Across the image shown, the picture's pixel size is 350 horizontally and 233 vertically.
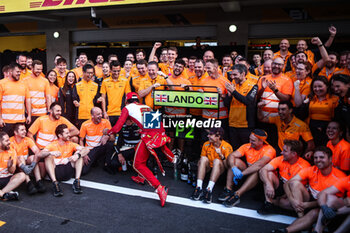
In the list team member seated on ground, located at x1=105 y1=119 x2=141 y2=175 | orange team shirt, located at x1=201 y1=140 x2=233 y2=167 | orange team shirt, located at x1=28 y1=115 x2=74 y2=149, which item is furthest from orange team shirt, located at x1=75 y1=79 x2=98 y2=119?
orange team shirt, located at x1=201 y1=140 x2=233 y2=167

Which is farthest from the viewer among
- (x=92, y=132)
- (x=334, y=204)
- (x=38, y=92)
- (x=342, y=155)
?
(x=38, y=92)

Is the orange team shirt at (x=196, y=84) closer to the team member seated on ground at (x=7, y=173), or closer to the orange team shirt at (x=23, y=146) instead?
the orange team shirt at (x=23, y=146)

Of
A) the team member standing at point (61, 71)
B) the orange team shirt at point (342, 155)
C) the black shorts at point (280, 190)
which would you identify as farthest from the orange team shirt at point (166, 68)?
the orange team shirt at point (342, 155)

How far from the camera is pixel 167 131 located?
5.29m

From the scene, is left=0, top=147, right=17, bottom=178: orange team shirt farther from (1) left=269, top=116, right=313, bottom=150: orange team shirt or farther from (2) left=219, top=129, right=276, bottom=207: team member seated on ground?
(1) left=269, top=116, right=313, bottom=150: orange team shirt

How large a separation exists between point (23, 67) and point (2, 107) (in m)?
1.64

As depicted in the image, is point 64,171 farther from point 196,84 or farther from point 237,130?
point 237,130

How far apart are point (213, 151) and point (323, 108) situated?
1.73m

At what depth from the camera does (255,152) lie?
14.6 ft

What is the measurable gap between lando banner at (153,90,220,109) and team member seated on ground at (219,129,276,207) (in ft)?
2.69

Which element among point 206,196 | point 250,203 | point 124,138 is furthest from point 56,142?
point 250,203

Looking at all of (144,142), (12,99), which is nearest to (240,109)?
(144,142)

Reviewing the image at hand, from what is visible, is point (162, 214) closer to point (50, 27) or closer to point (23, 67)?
point (23, 67)

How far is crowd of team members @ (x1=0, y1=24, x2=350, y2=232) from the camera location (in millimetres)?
3748
